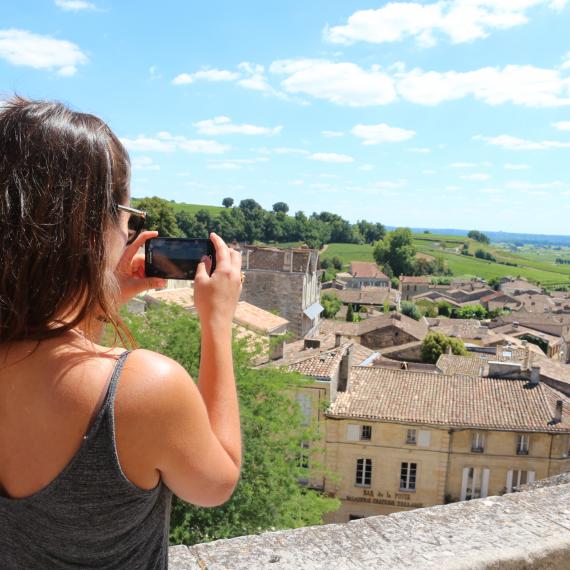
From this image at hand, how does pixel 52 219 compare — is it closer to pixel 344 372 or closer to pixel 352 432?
pixel 352 432

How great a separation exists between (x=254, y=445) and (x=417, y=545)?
12.8 m

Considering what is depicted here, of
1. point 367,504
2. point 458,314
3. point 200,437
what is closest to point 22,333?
point 200,437

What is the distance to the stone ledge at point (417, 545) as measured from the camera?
2443 millimetres

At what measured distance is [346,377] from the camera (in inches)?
949

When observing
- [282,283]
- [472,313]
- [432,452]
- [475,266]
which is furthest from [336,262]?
[432,452]

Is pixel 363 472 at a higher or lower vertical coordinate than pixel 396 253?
lower

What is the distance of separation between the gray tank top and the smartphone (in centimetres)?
46

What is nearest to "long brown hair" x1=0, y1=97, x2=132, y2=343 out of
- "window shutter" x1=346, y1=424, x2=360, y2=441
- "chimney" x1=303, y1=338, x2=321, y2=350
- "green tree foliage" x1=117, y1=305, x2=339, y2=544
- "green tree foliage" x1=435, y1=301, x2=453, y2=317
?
"green tree foliage" x1=117, y1=305, x2=339, y2=544

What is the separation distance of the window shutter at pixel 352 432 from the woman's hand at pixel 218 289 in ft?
71.7

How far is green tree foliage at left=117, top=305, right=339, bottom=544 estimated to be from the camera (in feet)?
45.1

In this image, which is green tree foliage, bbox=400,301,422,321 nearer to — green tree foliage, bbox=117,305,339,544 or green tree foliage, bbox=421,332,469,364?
green tree foliage, bbox=421,332,469,364

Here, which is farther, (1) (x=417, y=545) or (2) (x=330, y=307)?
(2) (x=330, y=307)

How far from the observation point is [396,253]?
132 meters

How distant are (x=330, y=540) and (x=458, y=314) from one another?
93.7 m
